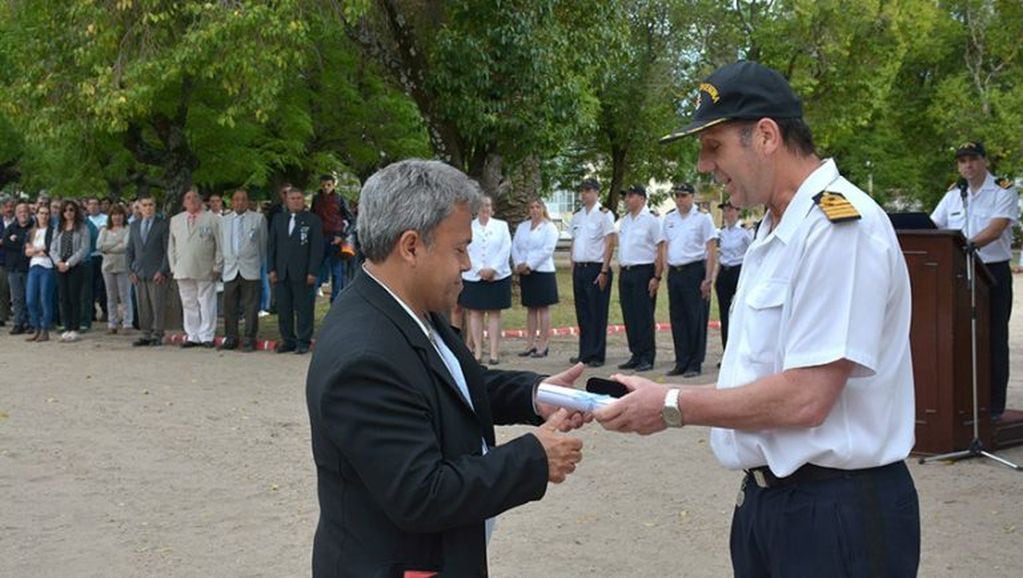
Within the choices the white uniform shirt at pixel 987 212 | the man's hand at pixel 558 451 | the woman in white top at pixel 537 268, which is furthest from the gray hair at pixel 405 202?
the woman in white top at pixel 537 268

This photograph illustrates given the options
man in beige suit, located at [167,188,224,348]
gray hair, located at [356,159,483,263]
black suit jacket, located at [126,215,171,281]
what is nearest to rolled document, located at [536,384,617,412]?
gray hair, located at [356,159,483,263]

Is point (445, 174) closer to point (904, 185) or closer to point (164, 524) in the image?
point (164, 524)

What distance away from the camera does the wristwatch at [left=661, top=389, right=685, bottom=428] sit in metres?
2.89

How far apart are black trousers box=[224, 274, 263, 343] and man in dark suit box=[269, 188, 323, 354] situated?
1.73 feet

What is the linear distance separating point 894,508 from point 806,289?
0.59 metres

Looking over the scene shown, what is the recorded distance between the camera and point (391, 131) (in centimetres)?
2111

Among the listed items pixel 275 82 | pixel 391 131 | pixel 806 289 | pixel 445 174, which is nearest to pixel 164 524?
pixel 445 174

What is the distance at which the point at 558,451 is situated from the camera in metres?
2.86

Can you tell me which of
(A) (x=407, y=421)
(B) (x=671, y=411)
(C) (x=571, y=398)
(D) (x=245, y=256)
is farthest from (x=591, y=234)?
(A) (x=407, y=421)

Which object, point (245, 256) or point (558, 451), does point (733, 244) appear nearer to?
point (245, 256)

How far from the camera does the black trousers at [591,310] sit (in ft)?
46.0

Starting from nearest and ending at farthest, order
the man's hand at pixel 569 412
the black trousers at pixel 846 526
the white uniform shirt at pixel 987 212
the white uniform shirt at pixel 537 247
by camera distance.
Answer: the black trousers at pixel 846 526 → the man's hand at pixel 569 412 → the white uniform shirt at pixel 987 212 → the white uniform shirt at pixel 537 247

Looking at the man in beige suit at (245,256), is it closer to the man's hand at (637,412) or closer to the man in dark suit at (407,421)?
the man in dark suit at (407,421)

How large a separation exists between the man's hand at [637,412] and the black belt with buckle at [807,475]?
29 cm
